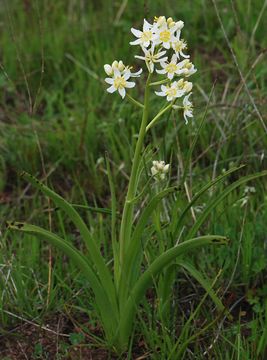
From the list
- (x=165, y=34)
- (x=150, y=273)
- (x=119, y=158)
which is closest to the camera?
(x=165, y=34)

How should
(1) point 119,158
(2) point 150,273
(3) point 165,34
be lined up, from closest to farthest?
(3) point 165,34
(2) point 150,273
(1) point 119,158

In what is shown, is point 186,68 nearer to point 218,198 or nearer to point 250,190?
point 218,198

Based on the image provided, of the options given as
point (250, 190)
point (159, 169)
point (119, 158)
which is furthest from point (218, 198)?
point (119, 158)

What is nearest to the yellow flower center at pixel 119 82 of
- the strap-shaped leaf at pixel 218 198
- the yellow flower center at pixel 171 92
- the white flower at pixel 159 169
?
the yellow flower center at pixel 171 92

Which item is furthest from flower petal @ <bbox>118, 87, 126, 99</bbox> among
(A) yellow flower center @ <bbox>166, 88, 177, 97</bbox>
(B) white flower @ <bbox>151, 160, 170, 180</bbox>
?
(B) white flower @ <bbox>151, 160, 170, 180</bbox>

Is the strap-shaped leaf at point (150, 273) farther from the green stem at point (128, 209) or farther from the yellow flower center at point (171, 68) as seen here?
the yellow flower center at point (171, 68)

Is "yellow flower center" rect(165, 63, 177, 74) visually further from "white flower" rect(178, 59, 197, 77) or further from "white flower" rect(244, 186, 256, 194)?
"white flower" rect(244, 186, 256, 194)
